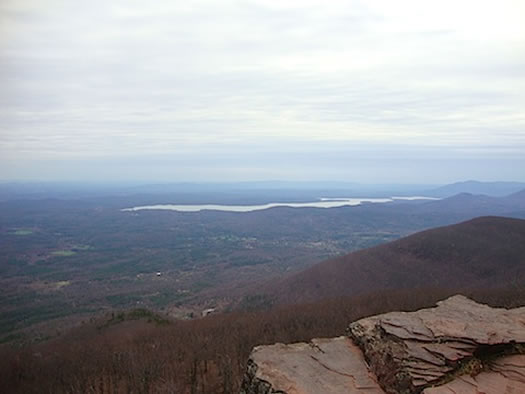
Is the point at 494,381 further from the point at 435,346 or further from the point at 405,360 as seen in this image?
the point at 405,360

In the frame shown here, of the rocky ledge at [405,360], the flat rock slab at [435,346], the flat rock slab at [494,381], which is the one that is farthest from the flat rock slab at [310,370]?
the flat rock slab at [494,381]

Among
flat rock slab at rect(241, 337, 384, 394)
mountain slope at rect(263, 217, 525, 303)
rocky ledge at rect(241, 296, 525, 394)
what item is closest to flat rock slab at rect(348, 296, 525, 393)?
rocky ledge at rect(241, 296, 525, 394)

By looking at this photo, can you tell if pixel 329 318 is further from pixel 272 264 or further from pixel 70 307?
pixel 272 264

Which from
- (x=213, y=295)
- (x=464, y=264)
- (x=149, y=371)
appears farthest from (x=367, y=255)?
(x=149, y=371)

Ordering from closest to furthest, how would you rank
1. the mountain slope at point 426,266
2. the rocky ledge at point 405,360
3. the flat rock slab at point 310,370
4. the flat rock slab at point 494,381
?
1. the flat rock slab at point 494,381
2. the rocky ledge at point 405,360
3. the flat rock slab at point 310,370
4. the mountain slope at point 426,266

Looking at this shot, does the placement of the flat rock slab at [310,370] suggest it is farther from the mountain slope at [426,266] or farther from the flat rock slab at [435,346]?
the mountain slope at [426,266]
